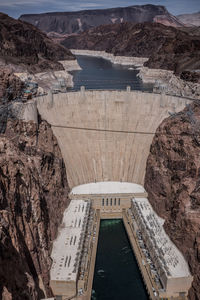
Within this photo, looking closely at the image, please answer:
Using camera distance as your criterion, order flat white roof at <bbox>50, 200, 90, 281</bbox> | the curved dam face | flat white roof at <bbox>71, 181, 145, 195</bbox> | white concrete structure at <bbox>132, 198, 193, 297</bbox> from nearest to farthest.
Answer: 1. white concrete structure at <bbox>132, 198, 193, 297</bbox>
2. flat white roof at <bbox>50, 200, 90, 281</bbox>
3. flat white roof at <bbox>71, 181, 145, 195</bbox>
4. the curved dam face

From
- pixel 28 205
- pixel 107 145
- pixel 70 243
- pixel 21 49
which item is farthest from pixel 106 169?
pixel 21 49

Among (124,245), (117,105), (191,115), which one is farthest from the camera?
(117,105)

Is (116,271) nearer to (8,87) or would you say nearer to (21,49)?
(8,87)

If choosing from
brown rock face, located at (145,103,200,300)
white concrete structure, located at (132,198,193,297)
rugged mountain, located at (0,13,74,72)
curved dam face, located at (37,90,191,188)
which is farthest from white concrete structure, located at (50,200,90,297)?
rugged mountain, located at (0,13,74,72)

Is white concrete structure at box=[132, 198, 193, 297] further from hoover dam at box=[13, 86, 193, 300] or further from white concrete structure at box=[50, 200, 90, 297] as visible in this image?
white concrete structure at box=[50, 200, 90, 297]

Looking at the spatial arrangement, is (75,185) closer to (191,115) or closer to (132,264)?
(132,264)

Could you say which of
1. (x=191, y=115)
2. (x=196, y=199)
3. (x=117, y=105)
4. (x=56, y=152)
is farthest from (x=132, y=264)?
(x=117, y=105)
